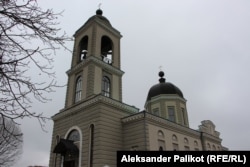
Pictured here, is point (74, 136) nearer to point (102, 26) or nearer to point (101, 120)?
point (101, 120)

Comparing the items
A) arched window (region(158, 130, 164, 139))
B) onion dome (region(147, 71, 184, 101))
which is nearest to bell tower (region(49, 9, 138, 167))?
arched window (region(158, 130, 164, 139))

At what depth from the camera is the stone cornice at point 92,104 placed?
18.0 meters

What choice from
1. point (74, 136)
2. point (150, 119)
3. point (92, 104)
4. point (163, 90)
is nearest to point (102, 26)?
point (92, 104)

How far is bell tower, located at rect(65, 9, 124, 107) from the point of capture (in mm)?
20031

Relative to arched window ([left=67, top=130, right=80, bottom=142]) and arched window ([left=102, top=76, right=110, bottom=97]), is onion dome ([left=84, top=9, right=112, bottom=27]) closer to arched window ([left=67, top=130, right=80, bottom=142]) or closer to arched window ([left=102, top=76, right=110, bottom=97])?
arched window ([left=102, top=76, right=110, bottom=97])

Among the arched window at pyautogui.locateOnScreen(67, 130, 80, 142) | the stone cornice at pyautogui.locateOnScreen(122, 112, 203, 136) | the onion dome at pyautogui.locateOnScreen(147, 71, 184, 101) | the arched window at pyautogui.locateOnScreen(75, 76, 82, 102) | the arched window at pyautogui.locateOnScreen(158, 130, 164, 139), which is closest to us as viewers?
the stone cornice at pyautogui.locateOnScreen(122, 112, 203, 136)

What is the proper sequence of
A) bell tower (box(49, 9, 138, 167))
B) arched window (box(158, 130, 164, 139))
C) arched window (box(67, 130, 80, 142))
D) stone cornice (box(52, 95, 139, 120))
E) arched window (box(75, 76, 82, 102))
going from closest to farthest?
bell tower (box(49, 9, 138, 167)) < stone cornice (box(52, 95, 139, 120)) < arched window (box(67, 130, 80, 142)) < arched window (box(158, 130, 164, 139)) < arched window (box(75, 76, 82, 102))

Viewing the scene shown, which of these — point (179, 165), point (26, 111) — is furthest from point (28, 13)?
point (179, 165)

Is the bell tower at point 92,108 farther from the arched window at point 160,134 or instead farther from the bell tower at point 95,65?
the arched window at point 160,134

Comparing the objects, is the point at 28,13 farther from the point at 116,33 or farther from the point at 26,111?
the point at 116,33

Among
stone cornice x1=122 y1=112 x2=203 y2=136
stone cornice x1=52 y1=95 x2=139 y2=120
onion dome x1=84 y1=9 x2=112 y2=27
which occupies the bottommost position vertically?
stone cornice x1=122 y1=112 x2=203 y2=136

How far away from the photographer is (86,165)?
54.4 ft

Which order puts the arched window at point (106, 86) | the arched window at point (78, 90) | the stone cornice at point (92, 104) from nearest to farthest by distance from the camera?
the stone cornice at point (92, 104)
the arched window at point (106, 86)
the arched window at point (78, 90)

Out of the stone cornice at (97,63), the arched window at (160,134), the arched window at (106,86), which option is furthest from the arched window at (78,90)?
the arched window at (160,134)
